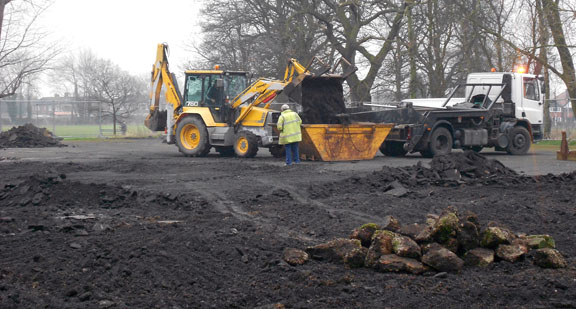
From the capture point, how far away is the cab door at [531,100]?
21.0 meters

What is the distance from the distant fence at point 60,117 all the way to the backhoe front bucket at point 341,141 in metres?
21.4

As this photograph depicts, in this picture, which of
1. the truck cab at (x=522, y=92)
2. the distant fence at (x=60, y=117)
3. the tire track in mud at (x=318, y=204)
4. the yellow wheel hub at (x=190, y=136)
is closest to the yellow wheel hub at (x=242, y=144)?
the yellow wheel hub at (x=190, y=136)

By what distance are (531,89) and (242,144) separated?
1007cm

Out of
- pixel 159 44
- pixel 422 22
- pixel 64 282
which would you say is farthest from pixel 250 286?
pixel 422 22

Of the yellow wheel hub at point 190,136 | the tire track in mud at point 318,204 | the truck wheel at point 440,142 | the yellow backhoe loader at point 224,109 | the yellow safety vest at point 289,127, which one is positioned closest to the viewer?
the tire track in mud at point 318,204

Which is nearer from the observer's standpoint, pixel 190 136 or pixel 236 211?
pixel 236 211

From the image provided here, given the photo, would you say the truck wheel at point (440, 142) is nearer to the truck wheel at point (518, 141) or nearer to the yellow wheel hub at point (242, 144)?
the truck wheel at point (518, 141)

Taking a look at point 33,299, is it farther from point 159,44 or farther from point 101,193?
point 159,44

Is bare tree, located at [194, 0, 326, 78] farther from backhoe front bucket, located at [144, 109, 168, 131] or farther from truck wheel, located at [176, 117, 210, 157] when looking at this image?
truck wheel, located at [176, 117, 210, 157]

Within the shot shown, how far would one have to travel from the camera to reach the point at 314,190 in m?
11.3

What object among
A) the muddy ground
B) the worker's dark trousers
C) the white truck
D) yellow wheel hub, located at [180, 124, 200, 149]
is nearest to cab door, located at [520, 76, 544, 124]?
the white truck

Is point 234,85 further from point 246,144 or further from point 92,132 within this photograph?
point 92,132

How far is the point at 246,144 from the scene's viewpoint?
1812 cm

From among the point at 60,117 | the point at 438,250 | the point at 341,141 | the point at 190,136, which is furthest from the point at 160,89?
the point at 60,117
